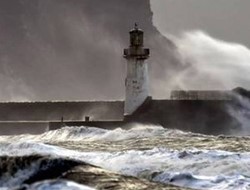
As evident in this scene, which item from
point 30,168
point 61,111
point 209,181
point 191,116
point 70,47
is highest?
point 70,47

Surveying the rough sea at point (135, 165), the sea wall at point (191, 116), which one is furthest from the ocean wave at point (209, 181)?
the sea wall at point (191, 116)

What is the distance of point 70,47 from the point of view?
12575 centimetres

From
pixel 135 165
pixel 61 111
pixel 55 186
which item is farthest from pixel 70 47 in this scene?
pixel 55 186

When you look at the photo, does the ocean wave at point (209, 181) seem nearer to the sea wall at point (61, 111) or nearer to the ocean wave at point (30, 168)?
the ocean wave at point (30, 168)

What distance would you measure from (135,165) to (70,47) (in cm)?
11017

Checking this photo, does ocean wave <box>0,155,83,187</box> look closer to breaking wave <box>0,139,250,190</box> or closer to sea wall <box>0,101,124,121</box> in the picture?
breaking wave <box>0,139,250,190</box>

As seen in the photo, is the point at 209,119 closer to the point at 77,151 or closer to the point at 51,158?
the point at 77,151

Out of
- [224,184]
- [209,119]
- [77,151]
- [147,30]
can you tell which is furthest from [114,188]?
[147,30]

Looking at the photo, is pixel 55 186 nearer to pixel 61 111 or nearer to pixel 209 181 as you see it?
pixel 209 181

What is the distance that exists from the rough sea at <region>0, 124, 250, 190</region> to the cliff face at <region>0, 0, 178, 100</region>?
83.4 m

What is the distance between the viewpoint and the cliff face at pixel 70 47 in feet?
375

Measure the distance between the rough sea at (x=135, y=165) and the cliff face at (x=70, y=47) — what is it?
274 feet

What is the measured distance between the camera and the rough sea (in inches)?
425

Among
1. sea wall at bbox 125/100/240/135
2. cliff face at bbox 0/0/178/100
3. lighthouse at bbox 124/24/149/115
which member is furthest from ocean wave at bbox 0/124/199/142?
cliff face at bbox 0/0/178/100
